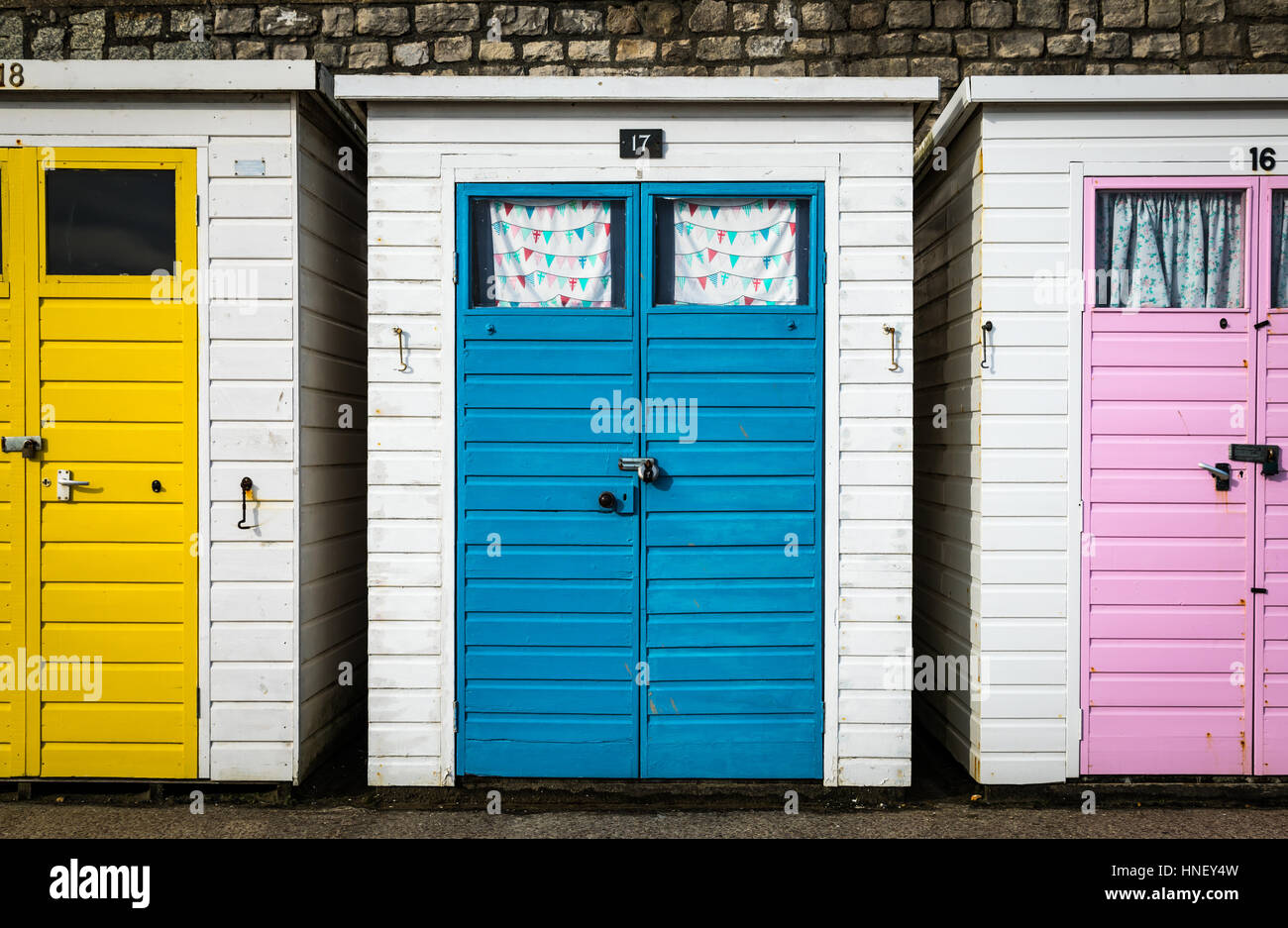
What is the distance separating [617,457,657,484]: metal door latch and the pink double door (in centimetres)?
211

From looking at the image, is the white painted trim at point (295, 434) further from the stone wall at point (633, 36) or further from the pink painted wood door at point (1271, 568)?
the pink painted wood door at point (1271, 568)

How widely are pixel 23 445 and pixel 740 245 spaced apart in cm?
360

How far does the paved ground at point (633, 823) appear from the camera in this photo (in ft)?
12.2

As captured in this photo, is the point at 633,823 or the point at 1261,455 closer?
the point at 633,823

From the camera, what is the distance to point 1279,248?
4.03 metres

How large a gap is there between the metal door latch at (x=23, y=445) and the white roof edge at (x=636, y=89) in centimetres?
221

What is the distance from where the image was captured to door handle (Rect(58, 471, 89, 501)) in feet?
13.0

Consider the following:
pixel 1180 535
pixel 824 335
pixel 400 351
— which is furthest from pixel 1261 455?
pixel 400 351

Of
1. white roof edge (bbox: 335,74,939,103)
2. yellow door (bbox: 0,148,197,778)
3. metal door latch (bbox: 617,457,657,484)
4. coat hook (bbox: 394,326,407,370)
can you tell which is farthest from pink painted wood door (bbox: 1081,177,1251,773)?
yellow door (bbox: 0,148,197,778)

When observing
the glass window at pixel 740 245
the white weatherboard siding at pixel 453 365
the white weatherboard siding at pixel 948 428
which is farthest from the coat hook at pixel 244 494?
the white weatherboard siding at pixel 948 428

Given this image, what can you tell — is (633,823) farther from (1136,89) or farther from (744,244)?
(1136,89)

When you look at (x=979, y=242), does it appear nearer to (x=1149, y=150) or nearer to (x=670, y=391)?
(x=1149, y=150)

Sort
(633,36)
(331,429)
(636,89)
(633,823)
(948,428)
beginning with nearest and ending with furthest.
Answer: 1. (633,823)
2. (636,89)
3. (331,429)
4. (948,428)
5. (633,36)

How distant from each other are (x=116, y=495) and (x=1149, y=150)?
529 centimetres
